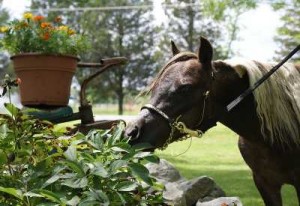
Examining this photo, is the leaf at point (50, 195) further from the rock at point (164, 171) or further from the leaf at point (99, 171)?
the rock at point (164, 171)

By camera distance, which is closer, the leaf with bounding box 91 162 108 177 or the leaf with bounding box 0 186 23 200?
the leaf with bounding box 0 186 23 200

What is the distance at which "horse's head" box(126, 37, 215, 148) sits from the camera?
2.41 meters

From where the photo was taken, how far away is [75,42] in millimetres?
4188

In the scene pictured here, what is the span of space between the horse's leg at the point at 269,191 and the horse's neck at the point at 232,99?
0.48m

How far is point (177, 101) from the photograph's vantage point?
2.50 meters

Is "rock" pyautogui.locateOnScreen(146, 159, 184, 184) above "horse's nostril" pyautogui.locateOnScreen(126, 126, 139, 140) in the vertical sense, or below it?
below

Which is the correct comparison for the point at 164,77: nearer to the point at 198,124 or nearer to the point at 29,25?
the point at 198,124

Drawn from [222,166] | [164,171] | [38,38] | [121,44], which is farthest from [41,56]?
[121,44]

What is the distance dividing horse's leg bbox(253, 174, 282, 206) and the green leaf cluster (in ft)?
5.76

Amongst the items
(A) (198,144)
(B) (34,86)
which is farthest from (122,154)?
(A) (198,144)

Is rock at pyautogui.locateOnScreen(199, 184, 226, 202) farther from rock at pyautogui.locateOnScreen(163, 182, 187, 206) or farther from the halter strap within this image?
the halter strap

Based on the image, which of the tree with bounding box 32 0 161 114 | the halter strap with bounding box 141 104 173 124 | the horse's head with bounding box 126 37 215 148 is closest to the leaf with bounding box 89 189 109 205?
the horse's head with bounding box 126 37 215 148

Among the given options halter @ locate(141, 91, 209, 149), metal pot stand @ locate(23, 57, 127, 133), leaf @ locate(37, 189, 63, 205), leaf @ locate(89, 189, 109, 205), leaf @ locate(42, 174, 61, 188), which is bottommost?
metal pot stand @ locate(23, 57, 127, 133)

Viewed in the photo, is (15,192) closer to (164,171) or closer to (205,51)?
(205,51)
